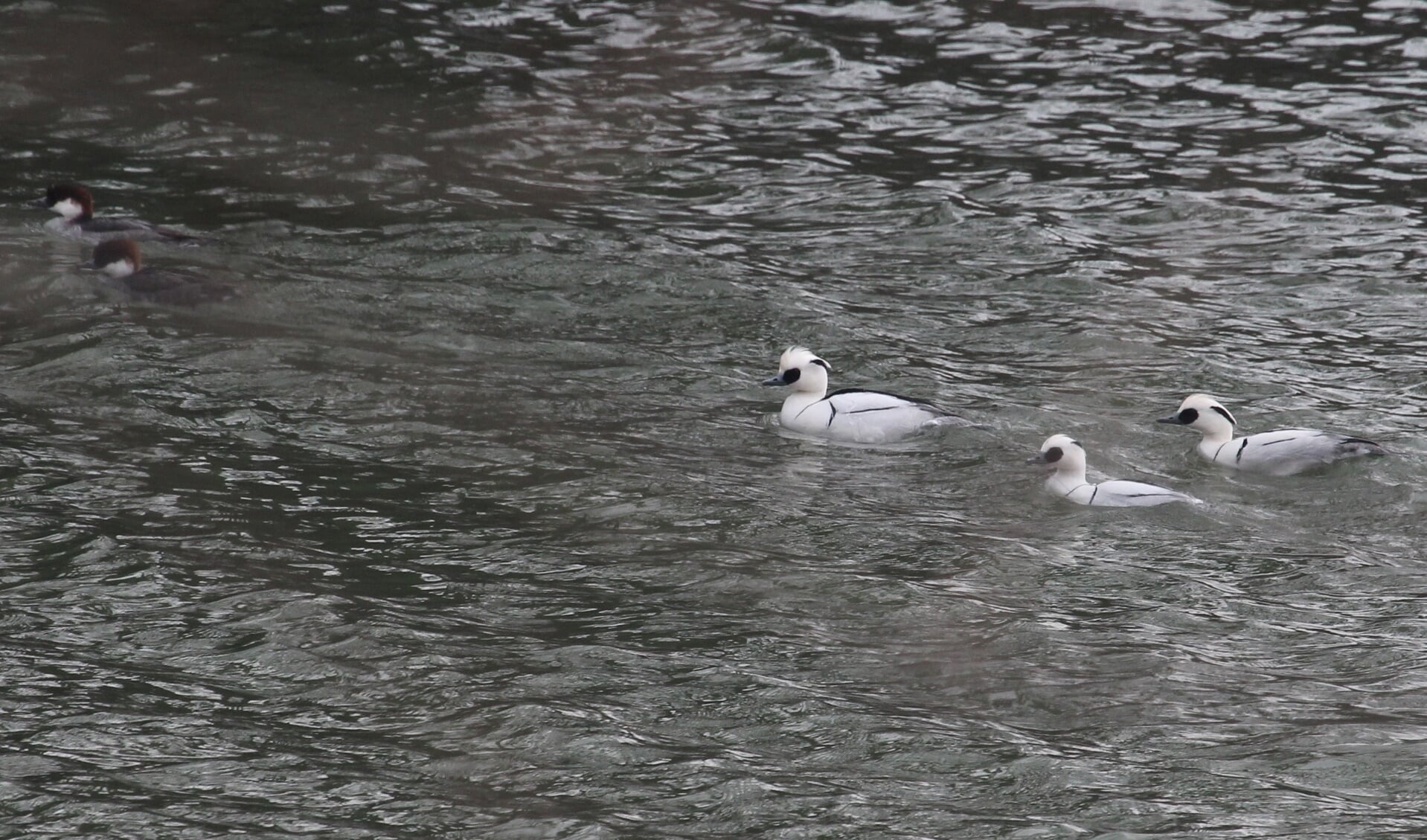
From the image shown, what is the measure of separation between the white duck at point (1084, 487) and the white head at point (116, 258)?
309 inches

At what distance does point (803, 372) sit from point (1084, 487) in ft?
7.71

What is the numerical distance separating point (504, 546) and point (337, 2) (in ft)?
49.2

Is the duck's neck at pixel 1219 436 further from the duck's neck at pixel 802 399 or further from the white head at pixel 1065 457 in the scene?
the duck's neck at pixel 802 399

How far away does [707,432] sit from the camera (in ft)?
38.9

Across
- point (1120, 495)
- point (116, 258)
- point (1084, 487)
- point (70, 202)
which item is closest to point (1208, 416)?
point (1120, 495)

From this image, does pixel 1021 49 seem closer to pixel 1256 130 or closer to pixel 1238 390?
pixel 1256 130

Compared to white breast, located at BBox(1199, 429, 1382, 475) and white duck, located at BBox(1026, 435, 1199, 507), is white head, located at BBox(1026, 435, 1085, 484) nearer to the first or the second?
white duck, located at BBox(1026, 435, 1199, 507)

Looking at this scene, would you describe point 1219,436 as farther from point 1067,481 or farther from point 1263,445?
point 1067,481

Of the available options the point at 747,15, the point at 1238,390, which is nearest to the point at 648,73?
the point at 747,15

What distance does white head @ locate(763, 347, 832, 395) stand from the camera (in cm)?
1215

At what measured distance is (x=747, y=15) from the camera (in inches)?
901

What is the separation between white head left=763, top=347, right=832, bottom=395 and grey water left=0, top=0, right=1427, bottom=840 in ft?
1.48

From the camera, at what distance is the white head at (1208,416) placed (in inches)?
451

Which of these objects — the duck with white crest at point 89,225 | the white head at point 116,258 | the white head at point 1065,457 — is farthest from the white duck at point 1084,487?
the duck with white crest at point 89,225
